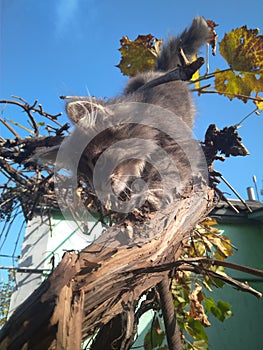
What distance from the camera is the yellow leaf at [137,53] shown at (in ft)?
5.72

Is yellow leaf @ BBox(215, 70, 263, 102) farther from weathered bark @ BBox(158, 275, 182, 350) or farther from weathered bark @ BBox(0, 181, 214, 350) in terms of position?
weathered bark @ BBox(158, 275, 182, 350)

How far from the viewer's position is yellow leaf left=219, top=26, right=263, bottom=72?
1.23 m

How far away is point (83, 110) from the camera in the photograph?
4.47 ft

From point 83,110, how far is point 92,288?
1.00 m

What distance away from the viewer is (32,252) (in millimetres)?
2309

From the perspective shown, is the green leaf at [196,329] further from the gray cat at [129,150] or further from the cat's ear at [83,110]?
the cat's ear at [83,110]

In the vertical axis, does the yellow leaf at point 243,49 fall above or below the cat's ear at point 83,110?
above

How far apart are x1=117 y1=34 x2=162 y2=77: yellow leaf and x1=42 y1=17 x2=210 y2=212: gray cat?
220 mm

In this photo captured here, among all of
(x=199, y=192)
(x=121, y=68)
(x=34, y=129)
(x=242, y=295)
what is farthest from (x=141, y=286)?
(x=242, y=295)

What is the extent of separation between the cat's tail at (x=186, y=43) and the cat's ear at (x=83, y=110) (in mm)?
665

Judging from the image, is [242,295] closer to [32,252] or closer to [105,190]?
[32,252]

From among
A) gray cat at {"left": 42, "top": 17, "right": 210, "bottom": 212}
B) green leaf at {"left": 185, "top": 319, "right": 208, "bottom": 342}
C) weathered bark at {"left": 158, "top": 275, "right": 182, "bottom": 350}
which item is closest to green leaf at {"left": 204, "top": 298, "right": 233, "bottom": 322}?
green leaf at {"left": 185, "top": 319, "right": 208, "bottom": 342}

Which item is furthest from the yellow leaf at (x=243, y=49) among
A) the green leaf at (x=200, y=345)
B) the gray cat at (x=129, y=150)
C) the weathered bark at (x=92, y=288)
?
the green leaf at (x=200, y=345)

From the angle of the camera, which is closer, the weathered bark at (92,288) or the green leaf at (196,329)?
the weathered bark at (92,288)
